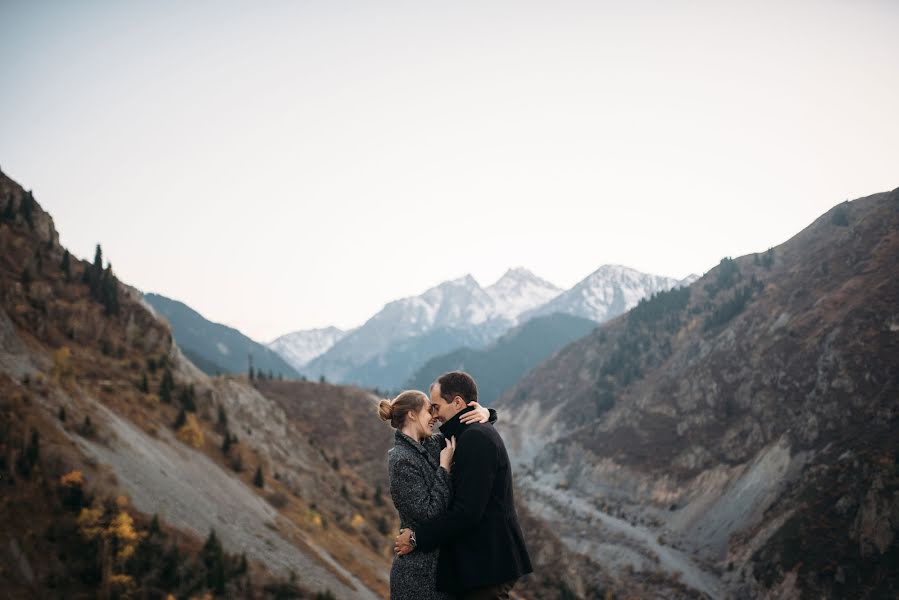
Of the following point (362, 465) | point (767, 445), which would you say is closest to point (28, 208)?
point (362, 465)

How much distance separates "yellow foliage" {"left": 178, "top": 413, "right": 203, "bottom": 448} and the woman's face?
6131 cm

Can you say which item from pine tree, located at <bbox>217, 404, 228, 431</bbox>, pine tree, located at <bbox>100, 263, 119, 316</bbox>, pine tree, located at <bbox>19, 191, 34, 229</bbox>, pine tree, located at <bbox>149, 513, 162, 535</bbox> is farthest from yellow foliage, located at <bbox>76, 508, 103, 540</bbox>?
pine tree, located at <bbox>19, 191, 34, 229</bbox>

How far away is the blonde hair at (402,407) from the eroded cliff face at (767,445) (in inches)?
2440

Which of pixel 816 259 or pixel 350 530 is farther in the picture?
pixel 816 259

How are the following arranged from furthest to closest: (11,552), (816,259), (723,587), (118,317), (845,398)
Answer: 1. (816,259)
2. (845,398)
3. (118,317)
4. (723,587)
5. (11,552)

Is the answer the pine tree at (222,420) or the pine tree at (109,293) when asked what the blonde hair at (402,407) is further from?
the pine tree at (109,293)

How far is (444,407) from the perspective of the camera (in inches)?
335

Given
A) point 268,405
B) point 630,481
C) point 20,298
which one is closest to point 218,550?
point 20,298

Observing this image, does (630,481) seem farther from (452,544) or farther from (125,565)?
(452,544)

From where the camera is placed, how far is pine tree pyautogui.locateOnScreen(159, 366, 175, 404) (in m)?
67.8

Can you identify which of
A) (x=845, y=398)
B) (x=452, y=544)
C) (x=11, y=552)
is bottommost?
(x=845, y=398)

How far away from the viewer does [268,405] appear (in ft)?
314

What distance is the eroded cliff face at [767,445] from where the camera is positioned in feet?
211

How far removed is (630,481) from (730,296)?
7514 centimetres
